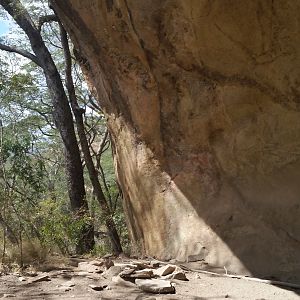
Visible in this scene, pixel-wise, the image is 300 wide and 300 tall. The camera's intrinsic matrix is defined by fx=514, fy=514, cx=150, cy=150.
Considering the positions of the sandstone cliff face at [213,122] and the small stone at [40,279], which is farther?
the sandstone cliff face at [213,122]

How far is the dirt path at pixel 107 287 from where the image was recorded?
4.38 metres

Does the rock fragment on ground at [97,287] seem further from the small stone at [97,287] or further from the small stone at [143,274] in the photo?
the small stone at [143,274]

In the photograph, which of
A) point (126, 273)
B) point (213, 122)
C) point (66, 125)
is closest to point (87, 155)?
point (66, 125)

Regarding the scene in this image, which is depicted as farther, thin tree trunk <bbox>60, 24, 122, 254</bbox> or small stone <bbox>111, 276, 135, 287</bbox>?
thin tree trunk <bbox>60, 24, 122, 254</bbox>

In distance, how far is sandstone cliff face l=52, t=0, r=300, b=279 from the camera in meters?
6.00

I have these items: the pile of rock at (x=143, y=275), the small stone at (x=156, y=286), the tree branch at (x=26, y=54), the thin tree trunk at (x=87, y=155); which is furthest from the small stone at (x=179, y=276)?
the tree branch at (x=26, y=54)

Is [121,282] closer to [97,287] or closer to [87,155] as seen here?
[97,287]

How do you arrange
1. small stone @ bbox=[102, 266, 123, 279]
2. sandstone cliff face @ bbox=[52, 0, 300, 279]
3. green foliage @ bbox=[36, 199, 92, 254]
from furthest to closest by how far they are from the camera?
green foliage @ bbox=[36, 199, 92, 254] < sandstone cliff face @ bbox=[52, 0, 300, 279] < small stone @ bbox=[102, 266, 123, 279]

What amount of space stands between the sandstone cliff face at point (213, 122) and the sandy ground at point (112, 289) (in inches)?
24.8

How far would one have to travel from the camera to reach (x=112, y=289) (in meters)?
4.57

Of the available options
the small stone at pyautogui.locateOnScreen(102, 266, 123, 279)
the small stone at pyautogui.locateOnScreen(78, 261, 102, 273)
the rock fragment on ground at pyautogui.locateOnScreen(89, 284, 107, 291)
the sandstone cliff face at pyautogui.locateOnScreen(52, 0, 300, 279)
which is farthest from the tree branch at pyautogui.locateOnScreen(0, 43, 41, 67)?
the rock fragment on ground at pyautogui.locateOnScreen(89, 284, 107, 291)

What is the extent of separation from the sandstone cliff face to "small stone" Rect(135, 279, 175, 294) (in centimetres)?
144

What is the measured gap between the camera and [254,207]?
605 cm

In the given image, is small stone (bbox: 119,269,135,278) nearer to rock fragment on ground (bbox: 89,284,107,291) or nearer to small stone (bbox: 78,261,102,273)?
rock fragment on ground (bbox: 89,284,107,291)
